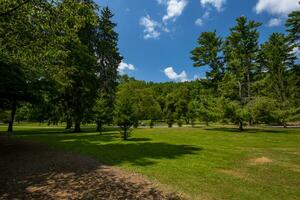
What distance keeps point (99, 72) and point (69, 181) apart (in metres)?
35.7

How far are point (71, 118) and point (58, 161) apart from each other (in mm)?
23918

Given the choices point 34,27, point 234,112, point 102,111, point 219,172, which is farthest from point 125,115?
point 234,112

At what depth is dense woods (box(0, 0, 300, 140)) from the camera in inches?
384

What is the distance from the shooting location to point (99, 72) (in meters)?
44.5

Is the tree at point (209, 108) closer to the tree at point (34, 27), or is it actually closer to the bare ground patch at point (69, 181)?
the bare ground patch at point (69, 181)

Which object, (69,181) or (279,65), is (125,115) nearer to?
(69,181)

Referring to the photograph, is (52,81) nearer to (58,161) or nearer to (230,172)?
(58,161)

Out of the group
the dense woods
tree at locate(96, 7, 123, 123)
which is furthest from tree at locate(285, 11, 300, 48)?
tree at locate(96, 7, 123, 123)

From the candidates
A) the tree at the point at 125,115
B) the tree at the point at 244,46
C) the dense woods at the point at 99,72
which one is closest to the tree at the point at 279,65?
the dense woods at the point at 99,72

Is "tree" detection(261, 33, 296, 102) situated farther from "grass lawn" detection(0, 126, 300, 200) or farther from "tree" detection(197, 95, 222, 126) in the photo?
"grass lawn" detection(0, 126, 300, 200)

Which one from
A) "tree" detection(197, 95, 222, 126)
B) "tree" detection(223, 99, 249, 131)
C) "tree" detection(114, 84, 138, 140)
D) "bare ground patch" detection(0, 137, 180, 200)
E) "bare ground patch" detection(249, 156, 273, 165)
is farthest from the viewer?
"tree" detection(197, 95, 222, 126)

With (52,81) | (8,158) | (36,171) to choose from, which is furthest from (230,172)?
(52,81)

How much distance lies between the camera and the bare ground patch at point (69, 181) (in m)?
8.30

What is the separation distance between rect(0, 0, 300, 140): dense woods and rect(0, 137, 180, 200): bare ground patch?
4533mm
